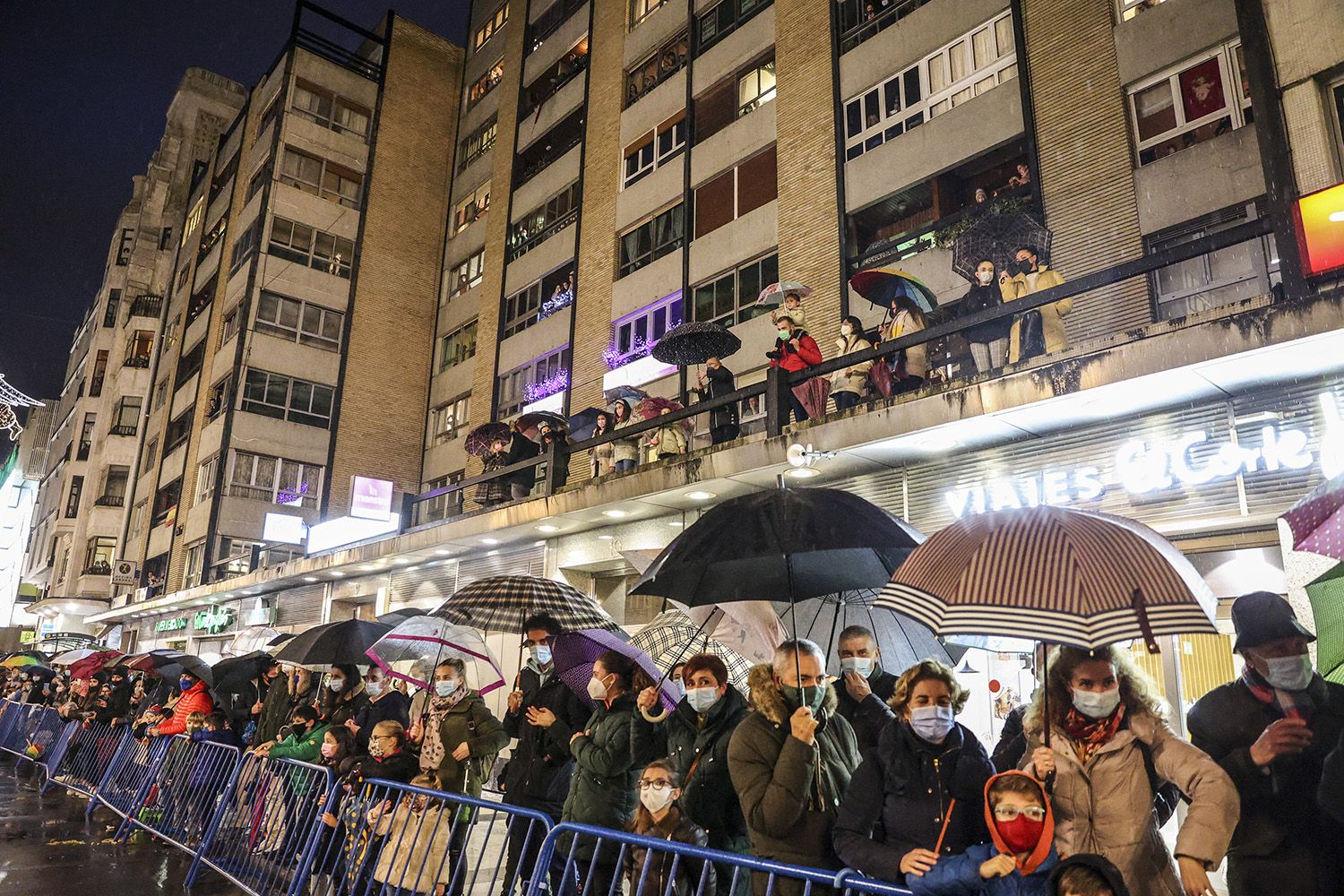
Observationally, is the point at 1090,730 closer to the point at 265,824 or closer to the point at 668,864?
the point at 668,864

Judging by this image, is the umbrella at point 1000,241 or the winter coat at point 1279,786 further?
the umbrella at point 1000,241

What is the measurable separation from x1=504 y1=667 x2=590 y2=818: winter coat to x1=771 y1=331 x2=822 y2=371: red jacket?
18.7 feet

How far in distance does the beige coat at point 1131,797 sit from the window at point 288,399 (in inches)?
1225

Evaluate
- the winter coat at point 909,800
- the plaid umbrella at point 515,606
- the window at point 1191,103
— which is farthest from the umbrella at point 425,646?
the window at point 1191,103

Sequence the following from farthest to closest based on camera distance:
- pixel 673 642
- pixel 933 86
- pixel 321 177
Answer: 1. pixel 321 177
2. pixel 933 86
3. pixel 673 642

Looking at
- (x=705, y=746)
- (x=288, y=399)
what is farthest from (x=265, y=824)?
(x=288, y=399)

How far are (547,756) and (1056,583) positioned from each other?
4.43 metres

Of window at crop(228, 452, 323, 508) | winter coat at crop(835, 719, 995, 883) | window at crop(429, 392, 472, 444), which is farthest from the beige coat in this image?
window at crop(228, 452, 323, 508)

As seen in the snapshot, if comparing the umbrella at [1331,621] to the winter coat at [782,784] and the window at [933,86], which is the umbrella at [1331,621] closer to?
the winter coat at [782,784]

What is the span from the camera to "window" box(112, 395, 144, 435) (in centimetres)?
4506

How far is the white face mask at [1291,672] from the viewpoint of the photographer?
3.69 metres

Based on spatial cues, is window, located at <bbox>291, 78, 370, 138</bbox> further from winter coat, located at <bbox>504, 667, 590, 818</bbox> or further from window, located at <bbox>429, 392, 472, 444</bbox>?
winter coat, located at <bbox>504, 667, 590, 818</bbox>

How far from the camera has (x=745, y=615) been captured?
6156mm

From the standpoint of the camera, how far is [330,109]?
3469 cm
